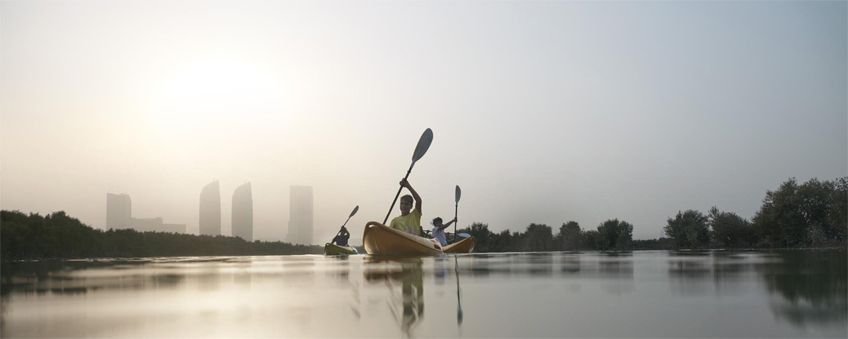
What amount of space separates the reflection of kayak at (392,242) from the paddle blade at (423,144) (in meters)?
4.42

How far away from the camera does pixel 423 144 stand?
75.4 ft

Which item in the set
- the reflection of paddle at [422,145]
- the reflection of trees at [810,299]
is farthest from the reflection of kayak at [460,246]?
the reflection of trees at [810,299]

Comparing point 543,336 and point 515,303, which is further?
point 515,303

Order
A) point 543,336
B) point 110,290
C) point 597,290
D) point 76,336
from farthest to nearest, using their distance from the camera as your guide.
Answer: point 110,290 < point 597,290 < point 76,336 < point 543,336

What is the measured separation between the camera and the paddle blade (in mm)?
22656

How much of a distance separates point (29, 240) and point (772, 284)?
37719mm

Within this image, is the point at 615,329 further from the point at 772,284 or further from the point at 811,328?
the point at 772,284

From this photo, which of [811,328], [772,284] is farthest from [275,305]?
[772,284]

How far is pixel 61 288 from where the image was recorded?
22.6 feet

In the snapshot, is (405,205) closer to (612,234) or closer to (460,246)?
(460,246)

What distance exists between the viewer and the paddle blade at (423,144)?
22.7m

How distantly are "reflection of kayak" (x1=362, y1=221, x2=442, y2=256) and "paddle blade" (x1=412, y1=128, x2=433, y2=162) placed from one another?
14.5 feet

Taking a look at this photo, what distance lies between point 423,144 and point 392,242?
18.7 feet

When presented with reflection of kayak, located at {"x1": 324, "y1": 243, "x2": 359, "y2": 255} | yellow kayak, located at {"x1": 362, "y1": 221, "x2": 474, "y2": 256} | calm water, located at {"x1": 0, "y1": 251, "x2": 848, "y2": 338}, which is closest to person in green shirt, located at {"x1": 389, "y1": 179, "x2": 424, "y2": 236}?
yellow kayak, located at {"x1": 362, "y1": 221, "x2": 474, "y2": 256}
